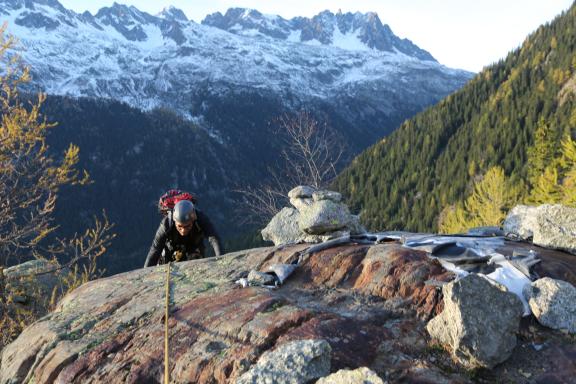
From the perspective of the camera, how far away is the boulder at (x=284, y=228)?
1255cm

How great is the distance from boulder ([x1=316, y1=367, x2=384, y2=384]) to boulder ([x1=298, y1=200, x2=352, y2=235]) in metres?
5.69

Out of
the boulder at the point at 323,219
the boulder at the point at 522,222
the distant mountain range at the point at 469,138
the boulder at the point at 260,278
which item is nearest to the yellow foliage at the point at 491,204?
the boulder at the point at 522,222

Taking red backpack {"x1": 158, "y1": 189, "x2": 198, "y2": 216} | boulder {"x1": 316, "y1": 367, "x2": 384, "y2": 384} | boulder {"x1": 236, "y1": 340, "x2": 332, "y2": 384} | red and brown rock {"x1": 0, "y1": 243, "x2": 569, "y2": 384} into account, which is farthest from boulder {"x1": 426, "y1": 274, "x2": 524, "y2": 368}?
red backpack {"x1": 158, "y1": 189, "x2": 198, "y2": 216}

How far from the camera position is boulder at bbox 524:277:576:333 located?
4.61m

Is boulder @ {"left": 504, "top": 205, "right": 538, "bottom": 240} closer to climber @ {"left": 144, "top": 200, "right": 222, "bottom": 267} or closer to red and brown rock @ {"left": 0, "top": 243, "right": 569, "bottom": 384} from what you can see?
red and brown rock @ {"left": 0, "top": 243, "right": 569, "bottom": 384}

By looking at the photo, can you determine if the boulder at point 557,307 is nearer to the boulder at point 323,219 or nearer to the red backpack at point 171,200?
the boulder at point 323,219

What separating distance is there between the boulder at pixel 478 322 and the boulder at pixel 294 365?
4.36 ft

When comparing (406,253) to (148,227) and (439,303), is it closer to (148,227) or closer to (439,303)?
(439,303)

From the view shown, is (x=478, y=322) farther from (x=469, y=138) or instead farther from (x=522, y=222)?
(x=469, y=138)

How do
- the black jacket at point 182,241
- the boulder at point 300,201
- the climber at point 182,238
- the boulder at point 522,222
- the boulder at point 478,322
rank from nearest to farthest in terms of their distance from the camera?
the boulder at point 478,322
the boulder at point 522,222
the climber at point 182,238
the black jacket at point 182,241
the boulder at point 300,201

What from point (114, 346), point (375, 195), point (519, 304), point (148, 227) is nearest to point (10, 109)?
point (114, 346)

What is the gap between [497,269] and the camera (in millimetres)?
5434

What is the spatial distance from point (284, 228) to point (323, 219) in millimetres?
3563

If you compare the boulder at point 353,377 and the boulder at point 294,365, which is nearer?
the boulder at point 353,377
